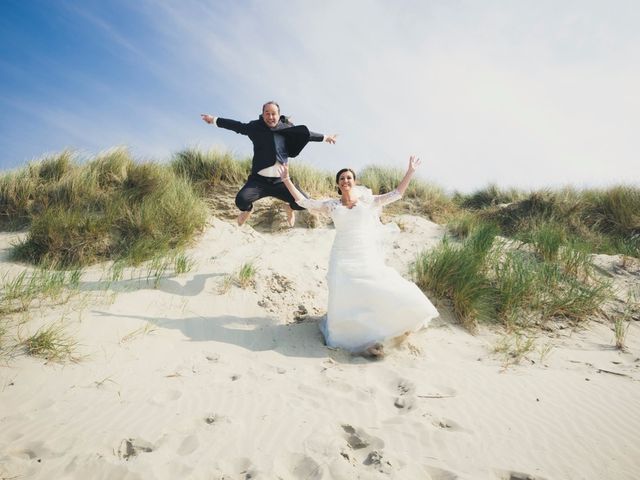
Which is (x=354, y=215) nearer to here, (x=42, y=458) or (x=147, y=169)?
(x=42, y=458)

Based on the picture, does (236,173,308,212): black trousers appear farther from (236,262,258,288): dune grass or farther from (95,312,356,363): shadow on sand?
(95,312,356,363): shadow on sand

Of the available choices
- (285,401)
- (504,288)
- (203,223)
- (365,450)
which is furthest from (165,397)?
(504,288)

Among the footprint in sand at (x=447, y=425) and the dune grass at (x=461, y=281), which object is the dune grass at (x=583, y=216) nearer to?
the dune grass at (x=461, y=281)

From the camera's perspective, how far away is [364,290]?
393 centimetres

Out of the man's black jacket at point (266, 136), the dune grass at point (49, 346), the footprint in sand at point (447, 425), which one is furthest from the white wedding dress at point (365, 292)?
the dune grass at point (49, 346)

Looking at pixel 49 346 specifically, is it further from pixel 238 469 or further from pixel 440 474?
pixel 440 474

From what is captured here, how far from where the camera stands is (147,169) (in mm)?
7312

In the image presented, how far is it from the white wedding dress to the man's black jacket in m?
1.86

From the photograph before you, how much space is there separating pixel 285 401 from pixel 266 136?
4.01m

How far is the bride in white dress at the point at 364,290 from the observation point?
3.86 metres

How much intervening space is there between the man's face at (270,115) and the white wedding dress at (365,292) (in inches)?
83.4

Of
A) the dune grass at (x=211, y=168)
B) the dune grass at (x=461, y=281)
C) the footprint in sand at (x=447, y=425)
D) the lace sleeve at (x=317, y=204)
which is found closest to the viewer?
the footprint in sand at (x=447, y=425)

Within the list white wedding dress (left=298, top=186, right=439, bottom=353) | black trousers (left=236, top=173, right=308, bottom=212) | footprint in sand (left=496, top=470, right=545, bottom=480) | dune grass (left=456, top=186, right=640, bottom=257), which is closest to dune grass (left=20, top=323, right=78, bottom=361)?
white wedding dress (left=298, top=186, right=439, bottom=353)

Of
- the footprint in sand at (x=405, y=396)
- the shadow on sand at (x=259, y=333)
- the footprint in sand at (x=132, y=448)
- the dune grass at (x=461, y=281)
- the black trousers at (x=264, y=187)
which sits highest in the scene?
the black trousers at (x=264, y=187)
